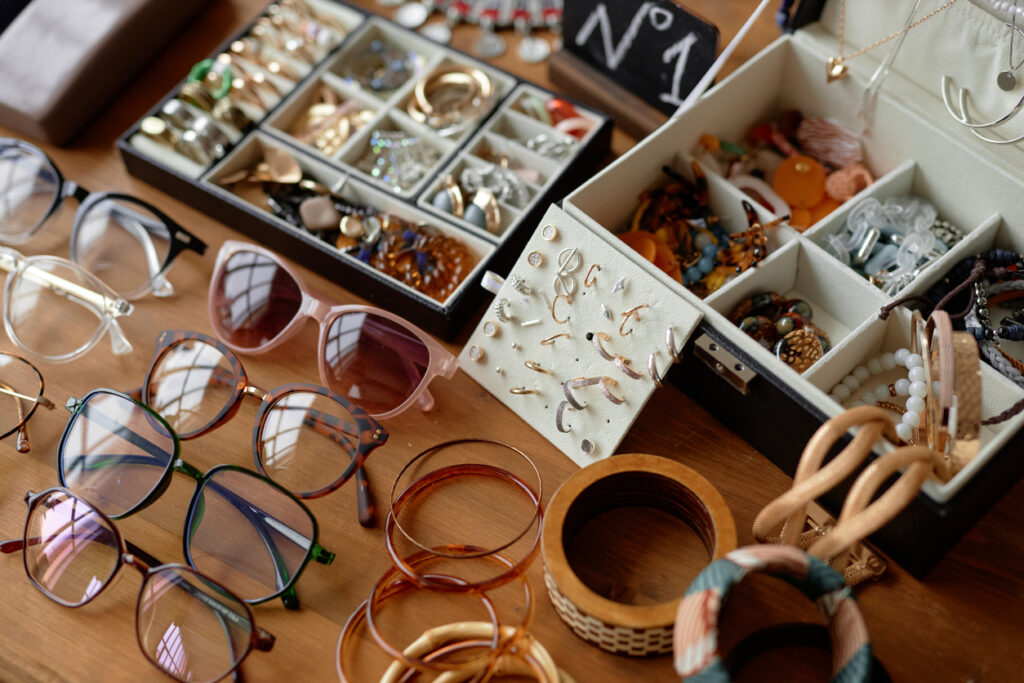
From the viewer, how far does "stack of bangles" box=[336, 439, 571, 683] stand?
91cm

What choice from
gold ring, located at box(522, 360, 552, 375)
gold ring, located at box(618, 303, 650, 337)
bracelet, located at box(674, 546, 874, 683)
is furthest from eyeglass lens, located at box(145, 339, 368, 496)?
bracelet, located at box(674, 546, 874, 683)

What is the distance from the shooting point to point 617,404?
1.02 metres

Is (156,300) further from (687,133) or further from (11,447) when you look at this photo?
(687,133)

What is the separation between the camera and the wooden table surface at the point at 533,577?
93 centimetres

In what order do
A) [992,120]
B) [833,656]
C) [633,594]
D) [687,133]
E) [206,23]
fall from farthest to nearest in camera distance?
1. [206,23]
2. [687,133]
3. [992,120]
4. [633,594]
5. [833,656]

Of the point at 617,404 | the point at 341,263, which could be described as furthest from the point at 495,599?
the point at 341,263

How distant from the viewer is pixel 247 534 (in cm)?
102

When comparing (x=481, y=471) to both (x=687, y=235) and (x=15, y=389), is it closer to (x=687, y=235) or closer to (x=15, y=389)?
(x=687, y=235)

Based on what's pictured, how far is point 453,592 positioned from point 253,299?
0.48 metres

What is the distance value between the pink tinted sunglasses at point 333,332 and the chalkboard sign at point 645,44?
0.49 metres

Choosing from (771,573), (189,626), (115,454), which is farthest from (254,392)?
(771,573)

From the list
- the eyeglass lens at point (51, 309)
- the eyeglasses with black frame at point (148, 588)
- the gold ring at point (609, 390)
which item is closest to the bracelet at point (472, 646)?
the eyeglasses with black frame at point (148, 588)

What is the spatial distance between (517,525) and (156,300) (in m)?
0.60

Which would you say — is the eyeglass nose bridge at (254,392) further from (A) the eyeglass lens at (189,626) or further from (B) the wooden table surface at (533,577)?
(A) the eyeglass lens at (189,626)
